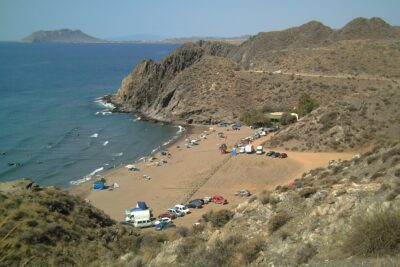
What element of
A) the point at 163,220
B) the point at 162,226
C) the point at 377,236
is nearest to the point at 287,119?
the point at 163,220

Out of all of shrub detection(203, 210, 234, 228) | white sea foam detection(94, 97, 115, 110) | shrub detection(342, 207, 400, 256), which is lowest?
white sea foam detection(94, 97, 115, 110)

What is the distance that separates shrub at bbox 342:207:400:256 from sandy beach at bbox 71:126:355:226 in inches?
792

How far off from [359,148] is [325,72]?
4059 centimetres

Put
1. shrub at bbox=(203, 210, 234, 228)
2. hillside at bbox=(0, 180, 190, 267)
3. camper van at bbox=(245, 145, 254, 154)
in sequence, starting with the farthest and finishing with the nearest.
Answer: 1. camper van at bbox=(245, 145, 254, 154)
2. shrub at bbox=(203, 210, 234, 228)
3. hillside at bbox=(0, 180, 190, 267)

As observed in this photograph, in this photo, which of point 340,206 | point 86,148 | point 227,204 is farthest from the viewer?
point 86,148

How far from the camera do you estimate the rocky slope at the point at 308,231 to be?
1005 cm

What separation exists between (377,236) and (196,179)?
32522mm

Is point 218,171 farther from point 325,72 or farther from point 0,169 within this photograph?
point 325,72

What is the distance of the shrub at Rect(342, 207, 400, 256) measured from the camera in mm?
9750

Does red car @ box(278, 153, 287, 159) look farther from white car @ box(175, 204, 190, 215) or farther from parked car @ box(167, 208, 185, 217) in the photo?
parked car @ box(167, 208, 185, 217)

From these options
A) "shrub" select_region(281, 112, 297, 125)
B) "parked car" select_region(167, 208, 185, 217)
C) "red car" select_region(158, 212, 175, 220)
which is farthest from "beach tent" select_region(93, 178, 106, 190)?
"shrub" select_region(281, 112, 297, 125)

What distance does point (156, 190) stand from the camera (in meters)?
40.4

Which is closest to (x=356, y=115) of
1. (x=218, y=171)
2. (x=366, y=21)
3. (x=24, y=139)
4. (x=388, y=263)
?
(x=218, y=171)

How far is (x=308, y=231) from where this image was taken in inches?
543
